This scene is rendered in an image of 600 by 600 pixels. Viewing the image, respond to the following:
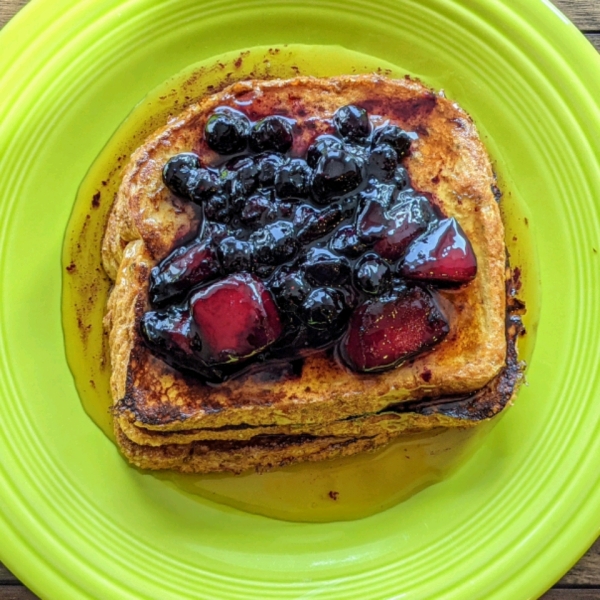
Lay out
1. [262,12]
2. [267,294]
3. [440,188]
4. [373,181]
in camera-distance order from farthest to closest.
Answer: [262,12]
[440,188]
[373,181]
[267,294]

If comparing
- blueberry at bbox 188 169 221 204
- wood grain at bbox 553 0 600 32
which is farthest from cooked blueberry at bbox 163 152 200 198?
wood grain at bbox 553 0 600 32

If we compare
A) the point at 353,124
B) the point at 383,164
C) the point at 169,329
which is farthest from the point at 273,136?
the point at 169,329

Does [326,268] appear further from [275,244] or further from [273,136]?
[273,136]

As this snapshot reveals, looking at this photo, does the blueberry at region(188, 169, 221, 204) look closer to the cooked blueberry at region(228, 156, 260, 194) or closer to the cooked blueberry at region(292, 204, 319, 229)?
the cooked blueberry at region(228, 156, 260, 194)

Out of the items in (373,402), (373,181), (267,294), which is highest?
(373,181)

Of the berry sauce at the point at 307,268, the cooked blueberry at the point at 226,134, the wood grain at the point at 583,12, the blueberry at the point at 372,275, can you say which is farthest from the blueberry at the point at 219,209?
the wood grain at the point at 583,12

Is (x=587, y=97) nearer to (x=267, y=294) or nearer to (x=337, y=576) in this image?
(x=267, y=294)

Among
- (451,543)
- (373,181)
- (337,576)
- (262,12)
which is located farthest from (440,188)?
(337,576)

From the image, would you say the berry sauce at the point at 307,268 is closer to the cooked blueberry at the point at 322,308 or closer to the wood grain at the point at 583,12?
the cooked blueberry at the point at 322,308
